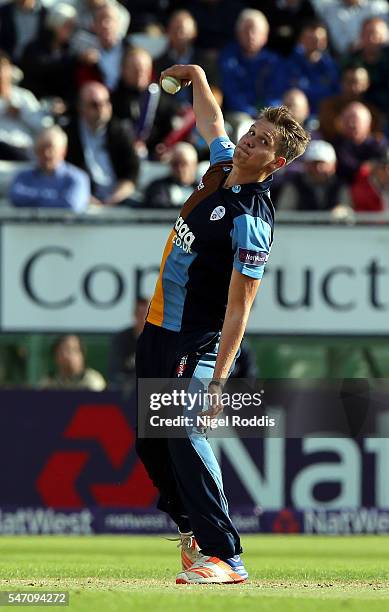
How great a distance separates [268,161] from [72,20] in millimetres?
9061

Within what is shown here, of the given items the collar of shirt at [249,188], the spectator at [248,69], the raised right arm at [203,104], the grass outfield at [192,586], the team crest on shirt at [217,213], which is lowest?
the grass outfield at [192,586]

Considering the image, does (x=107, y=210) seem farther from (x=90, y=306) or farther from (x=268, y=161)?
(x=268, y=161)

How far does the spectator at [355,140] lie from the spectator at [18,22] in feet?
12.8

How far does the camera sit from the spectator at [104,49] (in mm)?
15055

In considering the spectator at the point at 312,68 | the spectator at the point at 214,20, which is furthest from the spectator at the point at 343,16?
the spectator at the point at 214,20

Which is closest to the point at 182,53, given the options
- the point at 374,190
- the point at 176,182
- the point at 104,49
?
the point at 104,49

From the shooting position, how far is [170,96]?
1493 cm

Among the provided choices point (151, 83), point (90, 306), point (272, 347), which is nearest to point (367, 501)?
point (272, 347)

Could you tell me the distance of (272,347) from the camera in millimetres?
12695

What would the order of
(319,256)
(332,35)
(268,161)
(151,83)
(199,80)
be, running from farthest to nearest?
(332,35)
(151,83)
(319,256)
(199,80)
(268,161)

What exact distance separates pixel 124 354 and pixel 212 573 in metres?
5.71

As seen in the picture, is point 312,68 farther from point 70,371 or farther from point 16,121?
point 70,371

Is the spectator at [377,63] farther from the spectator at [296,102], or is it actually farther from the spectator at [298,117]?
the spectator at [296,102]

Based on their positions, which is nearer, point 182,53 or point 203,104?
point 203,104
